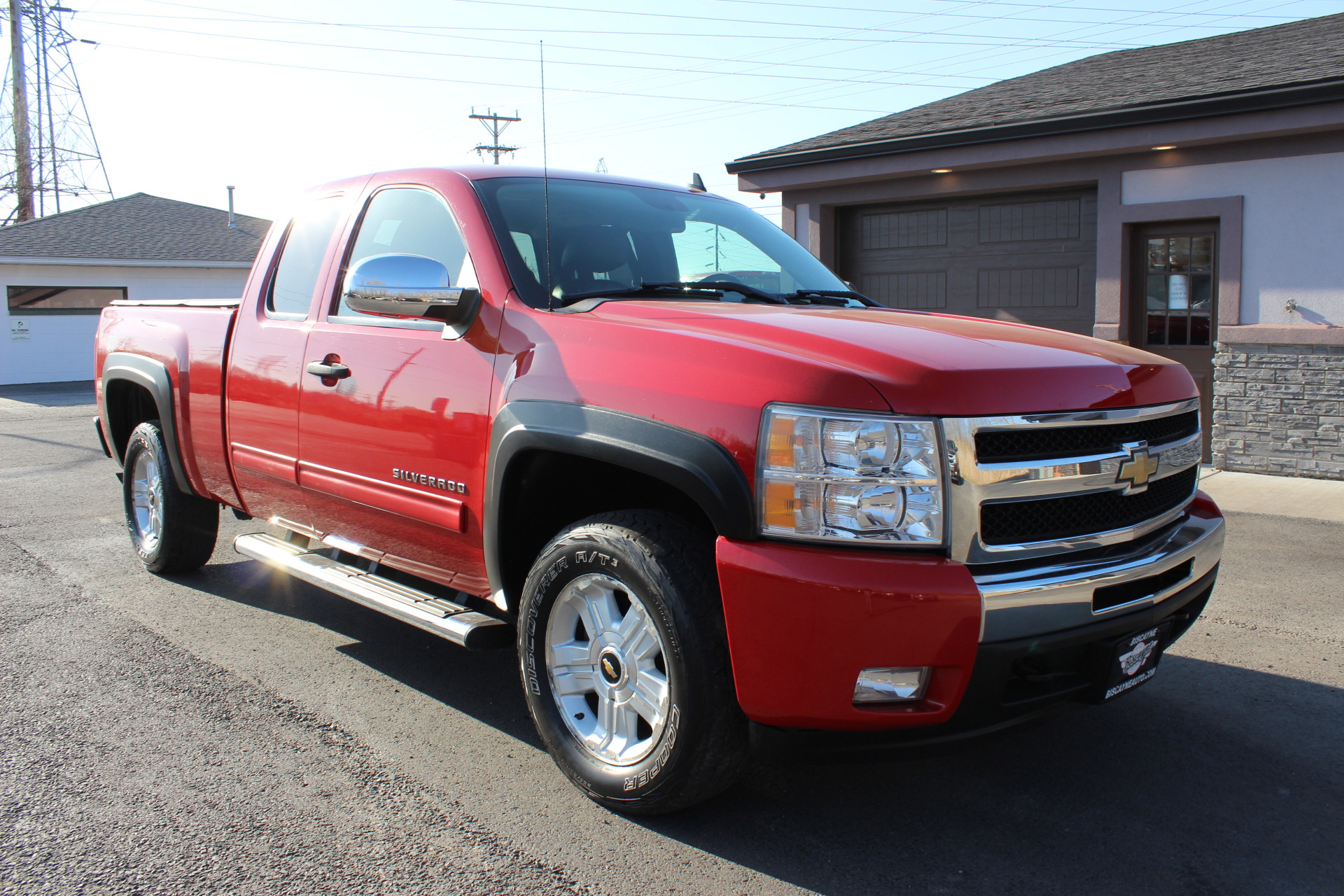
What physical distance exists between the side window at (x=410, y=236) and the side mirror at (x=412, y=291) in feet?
0.63

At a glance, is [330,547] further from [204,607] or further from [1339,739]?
[1339,739]

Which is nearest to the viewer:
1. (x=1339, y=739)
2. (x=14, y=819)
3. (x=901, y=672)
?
(x=901, y=672)

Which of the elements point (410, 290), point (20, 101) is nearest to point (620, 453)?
point (410, 290)

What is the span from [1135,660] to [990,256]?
8798 millimetres

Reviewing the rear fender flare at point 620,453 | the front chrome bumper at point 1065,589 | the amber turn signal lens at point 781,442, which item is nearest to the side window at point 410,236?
the rear fender flare at point 620,453

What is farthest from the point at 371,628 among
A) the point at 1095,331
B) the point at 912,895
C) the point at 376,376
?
the point at 1095,331

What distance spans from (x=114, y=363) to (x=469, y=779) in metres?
3.73

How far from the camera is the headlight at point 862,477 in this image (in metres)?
2.50

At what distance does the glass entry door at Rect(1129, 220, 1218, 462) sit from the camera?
9.94 meters

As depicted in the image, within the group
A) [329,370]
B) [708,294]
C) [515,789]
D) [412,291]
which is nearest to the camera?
[515,789]

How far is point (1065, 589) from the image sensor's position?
259 centimetres

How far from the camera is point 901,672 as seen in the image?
255 centimetres

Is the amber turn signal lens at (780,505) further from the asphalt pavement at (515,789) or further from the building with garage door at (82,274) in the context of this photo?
the building with garage door at (82,274)

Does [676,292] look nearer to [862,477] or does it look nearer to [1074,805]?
[862,477]
